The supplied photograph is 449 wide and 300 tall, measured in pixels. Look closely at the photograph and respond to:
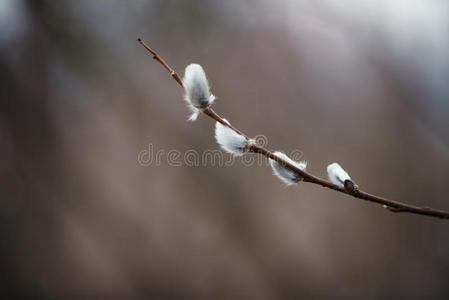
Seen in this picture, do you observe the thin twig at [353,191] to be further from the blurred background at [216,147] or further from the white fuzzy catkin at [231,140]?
the blurred background at [216,147]

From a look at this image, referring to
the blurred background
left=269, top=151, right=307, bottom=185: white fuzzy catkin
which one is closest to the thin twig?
left=269, top=151, right=307, bottom=185: white fuzzy catkin

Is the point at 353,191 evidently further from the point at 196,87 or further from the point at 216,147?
the point at 216,147

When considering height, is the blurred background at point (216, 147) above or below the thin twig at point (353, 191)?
above

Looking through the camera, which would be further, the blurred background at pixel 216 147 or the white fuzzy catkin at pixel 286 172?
the blurred background at pixel 216 147

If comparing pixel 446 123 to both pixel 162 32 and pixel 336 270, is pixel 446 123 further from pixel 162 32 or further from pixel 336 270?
pixel 162 32

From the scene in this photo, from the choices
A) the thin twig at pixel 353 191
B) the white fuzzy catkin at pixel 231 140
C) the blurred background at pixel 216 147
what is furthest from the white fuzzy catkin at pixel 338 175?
the blurred background at pixel 216 147
